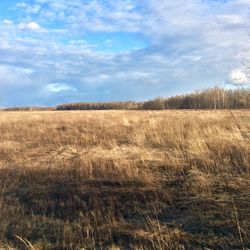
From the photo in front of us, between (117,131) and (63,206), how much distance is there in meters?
9.70

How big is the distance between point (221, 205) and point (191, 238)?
47.5 inches

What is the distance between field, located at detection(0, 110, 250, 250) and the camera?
581cm

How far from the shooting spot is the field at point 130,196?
5809 millimetres

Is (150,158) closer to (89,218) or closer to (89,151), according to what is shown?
(89,151)

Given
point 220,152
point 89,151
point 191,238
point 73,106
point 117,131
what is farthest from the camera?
point 73,106

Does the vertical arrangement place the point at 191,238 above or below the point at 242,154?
below

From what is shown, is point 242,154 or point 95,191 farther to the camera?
point 242,154

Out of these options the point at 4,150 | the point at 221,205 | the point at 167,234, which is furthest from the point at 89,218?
the point at 4,150

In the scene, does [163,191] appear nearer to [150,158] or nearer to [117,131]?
[150,158]

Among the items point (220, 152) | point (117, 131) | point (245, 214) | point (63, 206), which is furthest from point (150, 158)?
point (117, 131)

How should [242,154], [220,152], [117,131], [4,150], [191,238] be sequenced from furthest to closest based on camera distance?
[117,131], [4,150], [220,152], [242,154], [191,238]

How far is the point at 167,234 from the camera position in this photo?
228 inches

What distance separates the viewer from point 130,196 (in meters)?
7.59

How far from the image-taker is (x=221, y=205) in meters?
6.69
